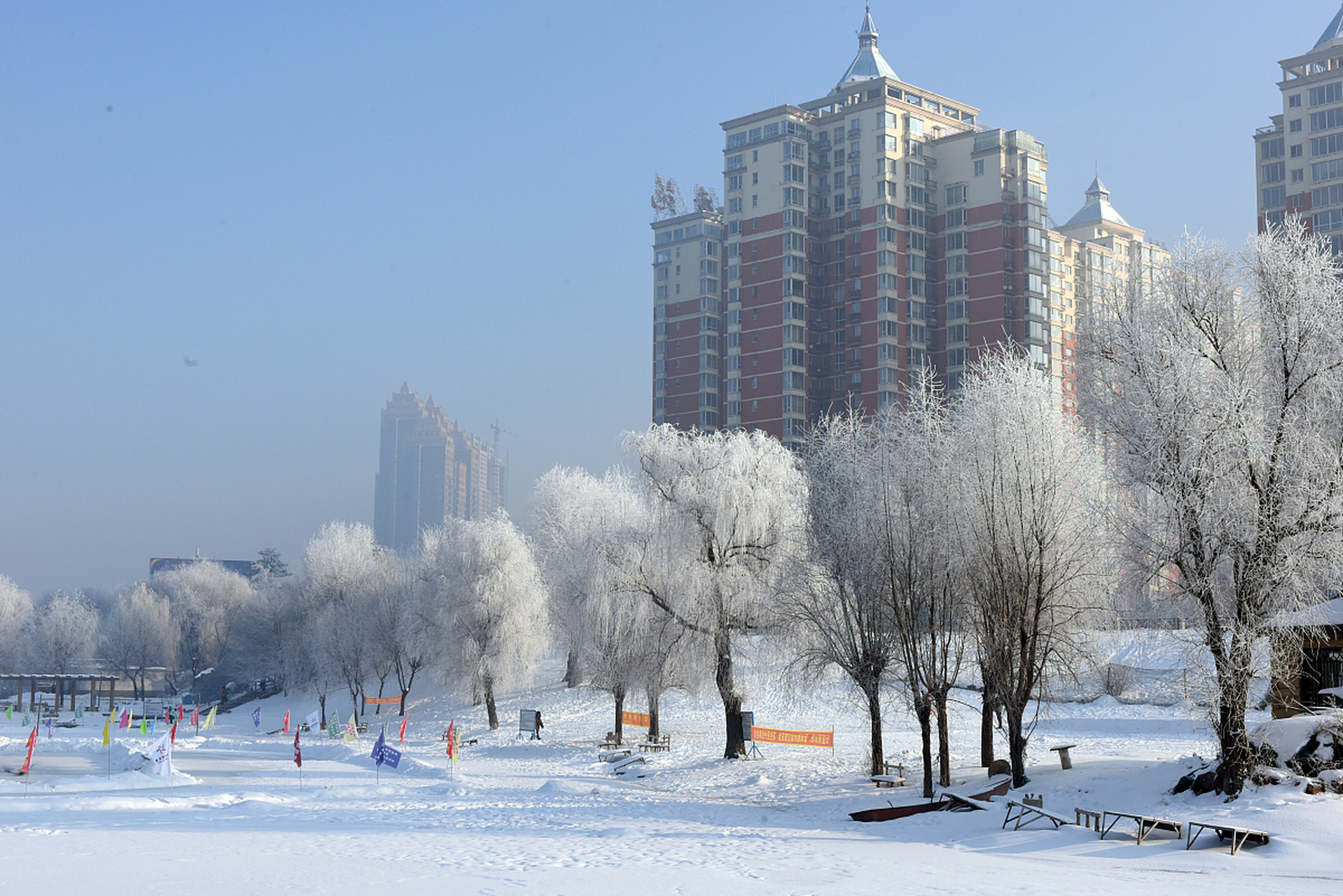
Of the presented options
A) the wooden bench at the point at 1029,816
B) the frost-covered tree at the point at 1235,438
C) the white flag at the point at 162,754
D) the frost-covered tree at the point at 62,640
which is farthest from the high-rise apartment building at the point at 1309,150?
the frost-covered tree at the point at 62,640

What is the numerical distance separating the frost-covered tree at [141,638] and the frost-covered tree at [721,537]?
79179mm

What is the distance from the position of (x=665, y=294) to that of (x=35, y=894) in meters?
120

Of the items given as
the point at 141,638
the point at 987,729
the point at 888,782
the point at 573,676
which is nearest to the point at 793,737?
the point at 987,729

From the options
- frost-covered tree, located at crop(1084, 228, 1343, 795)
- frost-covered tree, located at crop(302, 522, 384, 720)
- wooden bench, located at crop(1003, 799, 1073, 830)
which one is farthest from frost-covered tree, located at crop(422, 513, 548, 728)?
frost-covered tree, located at crop(1084, 228, 1343, 795)

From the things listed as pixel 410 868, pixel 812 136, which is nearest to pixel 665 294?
pixel 812 136

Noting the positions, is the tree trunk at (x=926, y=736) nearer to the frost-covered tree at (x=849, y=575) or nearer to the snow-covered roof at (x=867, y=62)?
the frost-covered tree at (x=849, y=575)

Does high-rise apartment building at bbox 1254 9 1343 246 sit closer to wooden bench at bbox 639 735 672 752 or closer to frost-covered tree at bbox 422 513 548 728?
→ frost-covered tree at bbox 422 513 548 728

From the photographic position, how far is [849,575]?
90.0ft

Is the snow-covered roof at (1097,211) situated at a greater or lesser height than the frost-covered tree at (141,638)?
greater

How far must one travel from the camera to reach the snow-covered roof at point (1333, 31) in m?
105

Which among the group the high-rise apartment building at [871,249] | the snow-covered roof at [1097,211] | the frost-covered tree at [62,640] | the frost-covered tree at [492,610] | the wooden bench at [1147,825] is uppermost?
the snow-covered roof at [1097,211]

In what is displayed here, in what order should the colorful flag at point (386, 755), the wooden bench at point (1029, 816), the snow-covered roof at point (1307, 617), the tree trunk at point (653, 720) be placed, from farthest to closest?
the tree trunk at point (653, 720)
the colorful flag at point (386, 755)
the wooden bench at point (1029, 816)
the snow-covered roof at point (1307, 617)

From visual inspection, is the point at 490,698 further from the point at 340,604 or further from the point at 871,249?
the point at 871,249

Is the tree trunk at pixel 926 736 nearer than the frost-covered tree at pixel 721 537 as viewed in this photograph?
Yes
